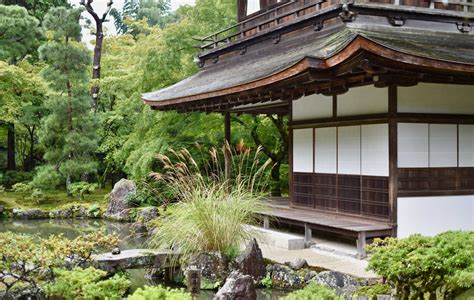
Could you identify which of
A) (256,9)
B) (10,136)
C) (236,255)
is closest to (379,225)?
(236,255)

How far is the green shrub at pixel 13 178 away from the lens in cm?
1881

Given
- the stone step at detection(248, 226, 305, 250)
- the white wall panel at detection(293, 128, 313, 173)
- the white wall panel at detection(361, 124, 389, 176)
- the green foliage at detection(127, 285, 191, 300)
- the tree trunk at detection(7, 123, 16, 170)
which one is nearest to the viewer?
the green foliage at detection(127, 285, 191, 300)

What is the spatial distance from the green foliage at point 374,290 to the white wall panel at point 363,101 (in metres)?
2.82

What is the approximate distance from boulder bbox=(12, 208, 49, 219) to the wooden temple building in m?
7.97

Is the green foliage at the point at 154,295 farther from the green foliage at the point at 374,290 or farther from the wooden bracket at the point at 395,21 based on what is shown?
the wooden bracket at the point at 395,21

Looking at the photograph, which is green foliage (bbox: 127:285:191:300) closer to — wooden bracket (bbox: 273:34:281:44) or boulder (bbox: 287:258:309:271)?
boulder (bbox: 287:258:309:271)

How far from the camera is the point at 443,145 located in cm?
764

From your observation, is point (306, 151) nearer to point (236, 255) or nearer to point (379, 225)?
point (379, 225)

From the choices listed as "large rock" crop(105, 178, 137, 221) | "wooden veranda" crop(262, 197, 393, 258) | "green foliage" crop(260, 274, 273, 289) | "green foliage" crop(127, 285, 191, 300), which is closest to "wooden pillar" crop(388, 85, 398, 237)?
"wooden veranda" crop(262, 197, 393, 258)

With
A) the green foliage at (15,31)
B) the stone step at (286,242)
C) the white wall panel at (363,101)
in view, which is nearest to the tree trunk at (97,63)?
the green foliage at (15,31)

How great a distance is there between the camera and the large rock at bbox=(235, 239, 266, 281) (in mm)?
6535

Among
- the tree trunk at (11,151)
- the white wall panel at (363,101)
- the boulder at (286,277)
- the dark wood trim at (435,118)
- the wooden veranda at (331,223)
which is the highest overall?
the white wall panel at (363,101)

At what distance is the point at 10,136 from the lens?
806 inches

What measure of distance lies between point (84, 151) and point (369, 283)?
12.0m
